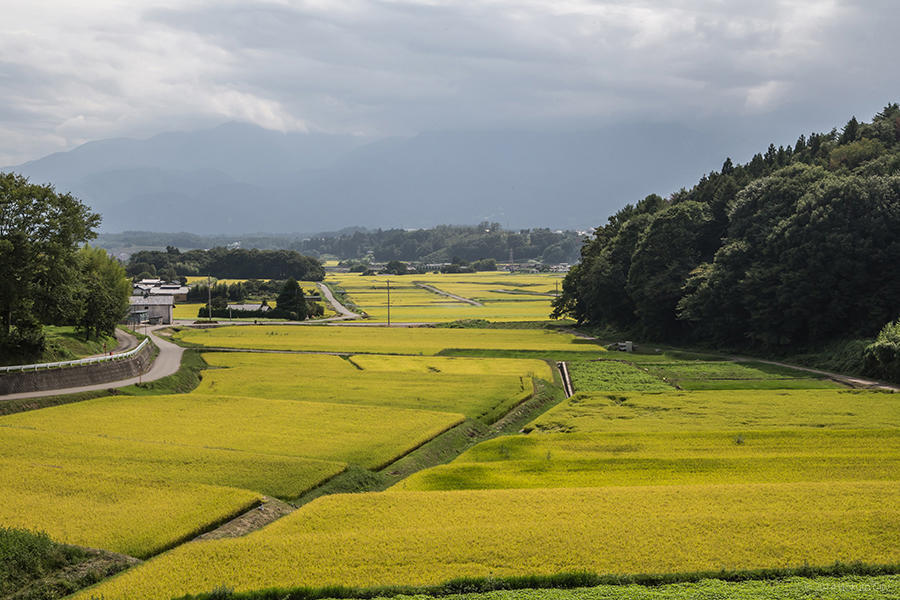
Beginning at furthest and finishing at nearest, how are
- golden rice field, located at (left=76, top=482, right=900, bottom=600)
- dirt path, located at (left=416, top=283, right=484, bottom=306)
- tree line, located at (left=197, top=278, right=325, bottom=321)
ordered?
dirt path, located at (left=416, top=283, right=484, bottom=306) < tree line, located at (left=197, top=278, right=325, bottom=321) < golden rice field, located at (left=76, top=482, right=900, bottom=600)

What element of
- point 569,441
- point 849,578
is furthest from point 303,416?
point 849,578

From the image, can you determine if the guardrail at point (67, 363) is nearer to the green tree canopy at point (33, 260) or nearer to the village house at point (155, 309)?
the green tree canopy at point (33, 260)

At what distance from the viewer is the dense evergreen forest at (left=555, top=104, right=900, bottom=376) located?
59.1 m

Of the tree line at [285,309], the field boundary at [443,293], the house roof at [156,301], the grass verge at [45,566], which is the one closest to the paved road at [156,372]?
the house roof at [156,301]

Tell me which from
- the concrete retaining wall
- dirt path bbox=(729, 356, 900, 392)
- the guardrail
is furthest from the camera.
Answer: dirt path bbox=(729, 356, 900, 392)

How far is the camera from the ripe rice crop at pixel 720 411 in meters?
36.7

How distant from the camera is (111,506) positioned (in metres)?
24.4

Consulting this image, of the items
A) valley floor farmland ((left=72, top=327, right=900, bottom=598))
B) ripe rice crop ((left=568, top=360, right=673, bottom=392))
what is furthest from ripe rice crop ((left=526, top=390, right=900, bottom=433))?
ripe rice crop ((left=568, top=360, right=673, bottom=392))

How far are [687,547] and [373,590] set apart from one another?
8615mm

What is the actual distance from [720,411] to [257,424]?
2388 cm

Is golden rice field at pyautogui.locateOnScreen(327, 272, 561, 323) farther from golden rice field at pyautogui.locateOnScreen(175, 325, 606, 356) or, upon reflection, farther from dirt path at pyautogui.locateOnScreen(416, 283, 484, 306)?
golden rice field at pyautogui.locateOnScreen(175, 325, 606, 356)

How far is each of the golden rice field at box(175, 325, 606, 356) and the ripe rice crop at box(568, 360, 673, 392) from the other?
9.46m

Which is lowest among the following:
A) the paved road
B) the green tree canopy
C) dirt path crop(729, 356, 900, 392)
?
the paved road

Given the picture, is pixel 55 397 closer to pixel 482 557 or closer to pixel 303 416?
pixel 303 416
